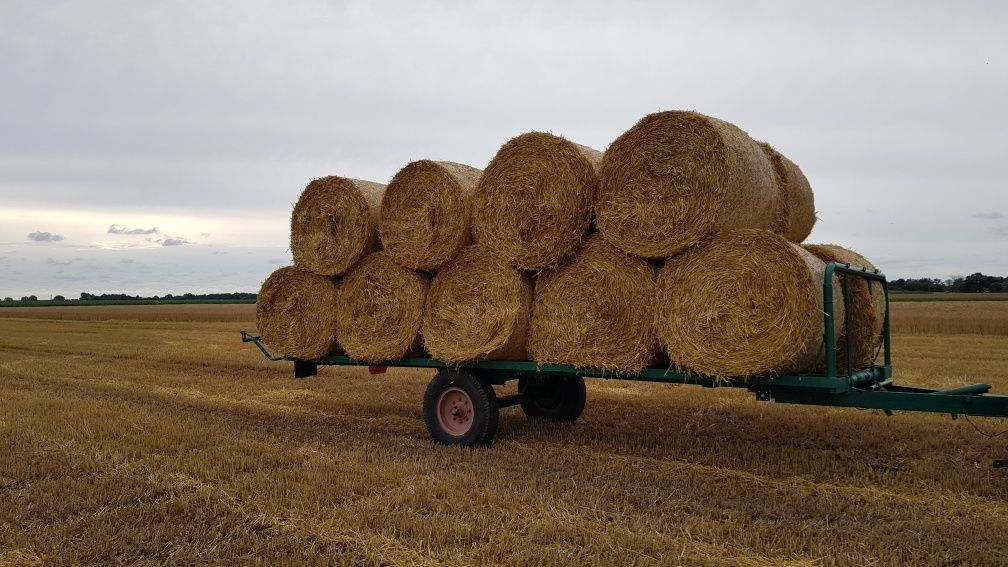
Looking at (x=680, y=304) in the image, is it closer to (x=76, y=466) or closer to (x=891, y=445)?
(x=891, y=445)

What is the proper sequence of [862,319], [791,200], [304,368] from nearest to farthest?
[862,319] < [791,200] < [304,368]

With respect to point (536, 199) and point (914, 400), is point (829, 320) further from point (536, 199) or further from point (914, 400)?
point (536, 199)

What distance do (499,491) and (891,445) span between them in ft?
13.9

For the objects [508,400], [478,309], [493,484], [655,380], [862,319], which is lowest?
[493,484]

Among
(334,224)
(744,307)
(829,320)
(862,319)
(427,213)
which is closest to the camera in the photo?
(829,320)

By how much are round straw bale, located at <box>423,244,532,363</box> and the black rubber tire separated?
1651 millimetres

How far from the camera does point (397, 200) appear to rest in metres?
7.75

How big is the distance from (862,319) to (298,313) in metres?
5.75

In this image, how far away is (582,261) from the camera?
6586 millimetres

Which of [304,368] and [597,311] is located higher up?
[597,311]

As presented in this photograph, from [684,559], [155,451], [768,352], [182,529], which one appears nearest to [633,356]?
[768,352]

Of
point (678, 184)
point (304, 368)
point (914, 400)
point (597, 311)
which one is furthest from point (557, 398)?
point (914, 400)

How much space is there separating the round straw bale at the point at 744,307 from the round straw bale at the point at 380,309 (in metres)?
2.70

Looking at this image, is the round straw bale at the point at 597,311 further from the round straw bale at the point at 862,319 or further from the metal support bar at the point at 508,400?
the round straw bale at the point at 862,319
